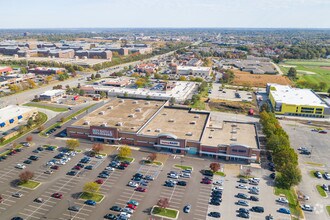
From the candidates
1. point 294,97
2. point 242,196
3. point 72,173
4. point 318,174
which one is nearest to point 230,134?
point 318,174

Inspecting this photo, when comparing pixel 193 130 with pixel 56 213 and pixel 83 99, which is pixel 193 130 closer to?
pixel 56 213

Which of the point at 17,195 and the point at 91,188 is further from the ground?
the point at 91,188

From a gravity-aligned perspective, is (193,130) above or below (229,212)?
above

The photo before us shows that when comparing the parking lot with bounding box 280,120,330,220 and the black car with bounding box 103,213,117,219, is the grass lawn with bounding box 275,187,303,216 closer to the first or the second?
the parking lot with bounding box 280,120,330,220

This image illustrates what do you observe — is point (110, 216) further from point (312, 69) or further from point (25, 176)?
→ point (312, 69)

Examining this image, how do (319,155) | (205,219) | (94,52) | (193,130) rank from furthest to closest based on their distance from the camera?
1. (94,52)
2. (193,130)
3. (319,155)
4. (205,219)

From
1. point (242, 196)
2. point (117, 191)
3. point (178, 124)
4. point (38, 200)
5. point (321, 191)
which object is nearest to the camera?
point (38, 200)

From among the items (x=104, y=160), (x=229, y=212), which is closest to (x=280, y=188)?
(x=229, y=212)
